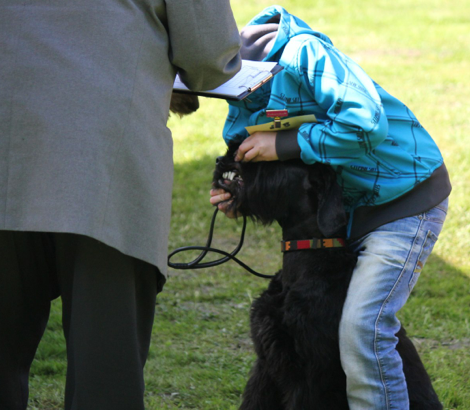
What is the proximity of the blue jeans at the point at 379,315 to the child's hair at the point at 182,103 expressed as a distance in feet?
2.98

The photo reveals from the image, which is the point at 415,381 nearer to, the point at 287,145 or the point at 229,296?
the point at 287,145

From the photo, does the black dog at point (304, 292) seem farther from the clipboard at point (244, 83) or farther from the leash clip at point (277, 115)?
the clipboard at point (244, 83)

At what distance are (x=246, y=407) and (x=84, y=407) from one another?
0.90m

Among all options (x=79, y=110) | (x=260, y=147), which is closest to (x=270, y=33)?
(x=260, y=147)

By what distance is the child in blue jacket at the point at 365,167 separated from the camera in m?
2.28

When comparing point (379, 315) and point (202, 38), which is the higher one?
point (202, 38)

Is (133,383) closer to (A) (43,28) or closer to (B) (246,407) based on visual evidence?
(B) (246,407)

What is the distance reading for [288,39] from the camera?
2.46 metres

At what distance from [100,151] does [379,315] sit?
120 centimetres

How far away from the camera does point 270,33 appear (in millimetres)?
2564

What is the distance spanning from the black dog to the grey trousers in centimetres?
55

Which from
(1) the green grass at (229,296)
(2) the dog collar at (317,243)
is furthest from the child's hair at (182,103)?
(1) the green grass at (229,296)

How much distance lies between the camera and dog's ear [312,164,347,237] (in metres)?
2.44

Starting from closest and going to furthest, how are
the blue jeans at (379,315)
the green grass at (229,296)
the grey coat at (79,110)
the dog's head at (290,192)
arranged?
the grey coat at (79,110) < the blue jeans at (379,315) < the dog's head at (290,192) < the green grass at (229,296)
